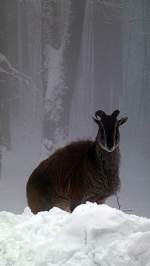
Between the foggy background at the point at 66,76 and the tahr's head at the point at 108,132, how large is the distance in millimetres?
1031

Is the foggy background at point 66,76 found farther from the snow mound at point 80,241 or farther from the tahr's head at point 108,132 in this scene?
→ the snow mound at point 80,241

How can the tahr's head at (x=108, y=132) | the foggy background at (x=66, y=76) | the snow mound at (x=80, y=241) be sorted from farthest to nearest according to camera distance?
the foggy background at (x=66, y=76), the tahr's head at (x=108, y=132), the snow mound at (x=80, y=241)

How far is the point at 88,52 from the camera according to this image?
4.22 m

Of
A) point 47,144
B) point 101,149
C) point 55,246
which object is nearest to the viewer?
point 55,246

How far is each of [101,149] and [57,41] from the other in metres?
1.37

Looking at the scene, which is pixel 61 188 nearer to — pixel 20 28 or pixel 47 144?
pixel 47 144

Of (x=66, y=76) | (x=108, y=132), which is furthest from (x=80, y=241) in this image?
(x=66, y=76)

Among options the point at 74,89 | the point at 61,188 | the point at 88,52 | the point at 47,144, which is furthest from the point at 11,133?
the point at 61,188

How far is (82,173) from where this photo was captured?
3.12m

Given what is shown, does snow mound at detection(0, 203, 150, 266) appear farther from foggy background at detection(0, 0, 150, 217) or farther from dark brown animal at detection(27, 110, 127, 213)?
foggy background at detection(0, 0, 150, 217)

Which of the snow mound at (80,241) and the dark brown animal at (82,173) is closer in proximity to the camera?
the snow mound at (80,241)

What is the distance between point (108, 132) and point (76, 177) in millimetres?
344

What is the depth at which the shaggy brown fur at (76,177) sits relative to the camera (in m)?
3.10

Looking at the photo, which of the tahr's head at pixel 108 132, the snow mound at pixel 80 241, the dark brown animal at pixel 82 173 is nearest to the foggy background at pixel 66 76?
the dark brown animal at pixel 82 173
